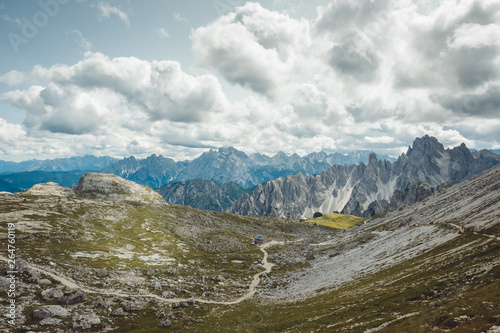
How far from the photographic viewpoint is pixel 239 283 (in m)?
92.6

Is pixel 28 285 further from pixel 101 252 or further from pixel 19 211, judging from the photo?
pixel 19 211

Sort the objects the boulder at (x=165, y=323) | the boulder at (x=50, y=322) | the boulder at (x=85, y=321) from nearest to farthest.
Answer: the boulder at (x=50, y=322)
the boulder at (x=85, y=321)
the boulder at (x=165, y=323)

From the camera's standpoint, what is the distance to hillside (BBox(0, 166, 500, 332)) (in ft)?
126

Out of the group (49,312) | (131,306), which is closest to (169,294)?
(131,306)

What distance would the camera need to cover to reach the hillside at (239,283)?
38.3m

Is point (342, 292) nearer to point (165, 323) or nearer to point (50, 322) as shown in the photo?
point (165, 323)

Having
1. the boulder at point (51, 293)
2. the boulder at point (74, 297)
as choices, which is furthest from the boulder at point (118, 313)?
the boulder at point (51, 293)

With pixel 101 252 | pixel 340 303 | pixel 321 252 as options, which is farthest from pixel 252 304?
pixel 321 252

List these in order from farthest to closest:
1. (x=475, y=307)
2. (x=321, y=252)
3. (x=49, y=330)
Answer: (x=321, y=252), (x=49, y=330), (x=475, y=307)

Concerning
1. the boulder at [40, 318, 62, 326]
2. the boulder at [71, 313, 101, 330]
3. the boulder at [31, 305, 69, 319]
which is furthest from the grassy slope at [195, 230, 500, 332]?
the boulder at [31, 305, 69, 319]

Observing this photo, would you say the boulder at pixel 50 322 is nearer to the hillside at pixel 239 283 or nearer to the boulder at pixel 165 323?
the hillside at pixel 239 283

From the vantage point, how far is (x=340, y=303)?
173 ft

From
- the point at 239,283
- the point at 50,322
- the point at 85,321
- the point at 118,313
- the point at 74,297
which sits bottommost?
the point at 239,283

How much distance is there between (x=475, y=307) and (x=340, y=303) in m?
27.8
